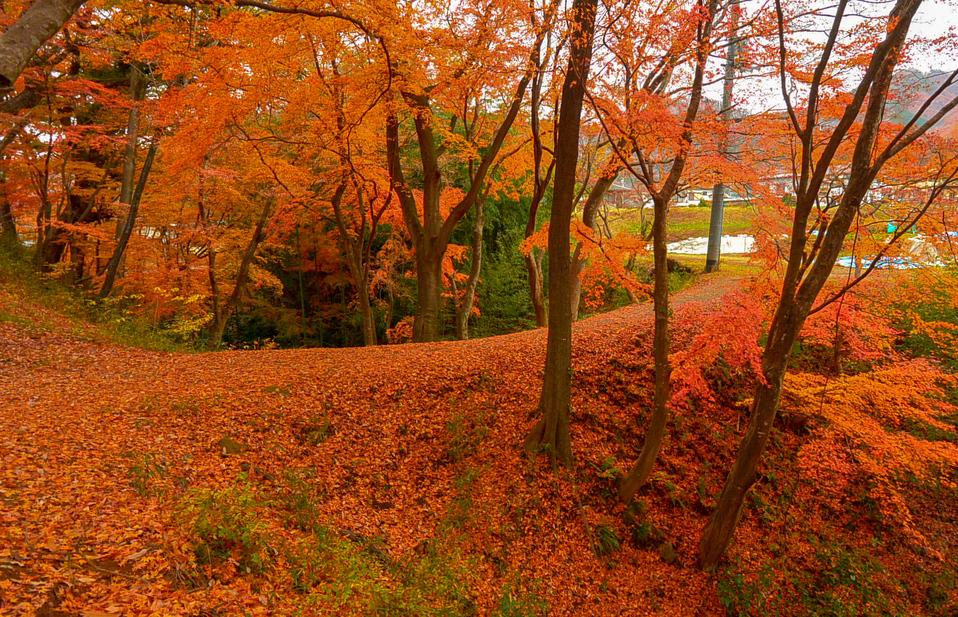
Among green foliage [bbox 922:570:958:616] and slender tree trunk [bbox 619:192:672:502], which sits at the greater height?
slender tree trunk [bbox 619:192:672:502]

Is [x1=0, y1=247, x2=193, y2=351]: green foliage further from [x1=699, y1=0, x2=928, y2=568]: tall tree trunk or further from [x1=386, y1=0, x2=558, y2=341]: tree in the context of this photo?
[x1=699, y1=0, x2=928, y2=568]: tall tree trunk

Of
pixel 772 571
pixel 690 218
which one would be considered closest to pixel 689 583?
pixel 772 571

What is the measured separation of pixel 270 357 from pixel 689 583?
24.8 feet

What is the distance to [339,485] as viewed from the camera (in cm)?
565

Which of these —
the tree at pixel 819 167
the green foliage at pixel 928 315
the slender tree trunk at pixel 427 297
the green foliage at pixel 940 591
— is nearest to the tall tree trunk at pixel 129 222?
the slender tree trunk at pixel 427 297

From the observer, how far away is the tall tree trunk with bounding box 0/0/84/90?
3.78 m

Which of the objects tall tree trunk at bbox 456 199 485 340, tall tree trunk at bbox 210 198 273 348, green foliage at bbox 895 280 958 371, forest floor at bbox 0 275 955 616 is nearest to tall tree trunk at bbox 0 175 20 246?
tall tree trunk at bbox 210 198 273 348

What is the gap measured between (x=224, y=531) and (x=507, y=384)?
5.17 meters

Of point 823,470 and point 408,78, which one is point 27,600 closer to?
point 408,78

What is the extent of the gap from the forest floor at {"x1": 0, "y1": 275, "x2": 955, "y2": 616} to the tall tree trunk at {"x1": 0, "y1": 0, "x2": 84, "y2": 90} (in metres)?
3.09

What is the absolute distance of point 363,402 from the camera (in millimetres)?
7277

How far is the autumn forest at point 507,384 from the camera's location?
4059mm

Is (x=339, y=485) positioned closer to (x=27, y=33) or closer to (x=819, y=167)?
(x=27, y=33)

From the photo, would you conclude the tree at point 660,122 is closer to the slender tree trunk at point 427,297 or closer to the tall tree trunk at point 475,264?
the slender tree trunk at point 427,297
